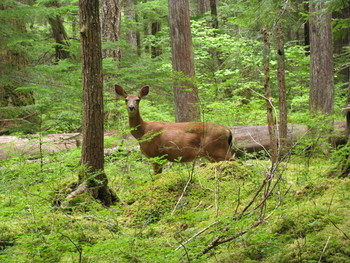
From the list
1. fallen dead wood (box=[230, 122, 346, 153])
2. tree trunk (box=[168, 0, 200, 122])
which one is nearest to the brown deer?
tree trunk (box=[168, 0, 200, 122])

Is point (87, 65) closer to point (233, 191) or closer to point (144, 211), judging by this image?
point (144, 211)

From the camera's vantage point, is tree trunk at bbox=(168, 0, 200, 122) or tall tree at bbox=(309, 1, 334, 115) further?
tall tree at bbox=(309, 1, 334, 115)

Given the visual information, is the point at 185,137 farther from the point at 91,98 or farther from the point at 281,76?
the point at 91,98

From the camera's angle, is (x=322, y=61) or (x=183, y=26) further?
(x=322, y=61)

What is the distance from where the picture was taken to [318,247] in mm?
2385

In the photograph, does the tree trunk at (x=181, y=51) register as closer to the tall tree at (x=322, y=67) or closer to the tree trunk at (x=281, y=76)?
the tree trunk at (x=281, y=76)

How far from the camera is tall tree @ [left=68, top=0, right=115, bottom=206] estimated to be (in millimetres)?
4793

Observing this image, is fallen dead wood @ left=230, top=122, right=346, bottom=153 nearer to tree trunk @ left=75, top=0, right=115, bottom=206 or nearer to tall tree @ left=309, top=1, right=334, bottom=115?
tall tree @ left=309, top=1, right=334, bottom=115

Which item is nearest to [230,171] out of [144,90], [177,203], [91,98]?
[177,203]

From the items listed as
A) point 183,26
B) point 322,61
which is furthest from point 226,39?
point 183,26

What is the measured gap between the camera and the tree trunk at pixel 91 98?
15.7 ft

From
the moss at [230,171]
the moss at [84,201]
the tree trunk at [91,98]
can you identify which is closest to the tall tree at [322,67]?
the moss at [230,171]

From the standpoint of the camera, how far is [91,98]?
483cm

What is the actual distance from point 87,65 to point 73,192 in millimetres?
1747
